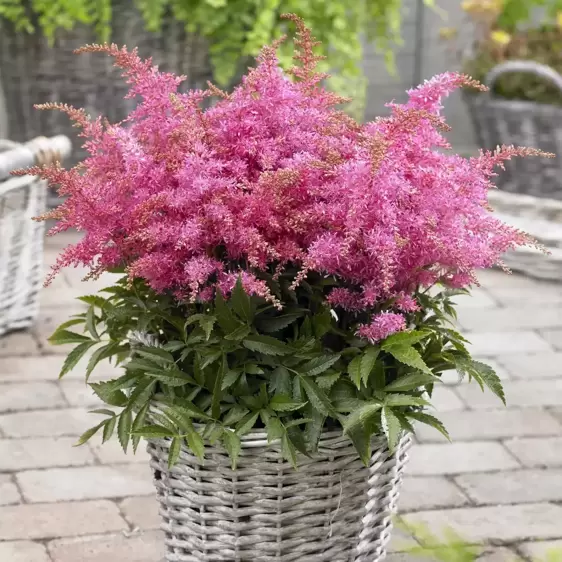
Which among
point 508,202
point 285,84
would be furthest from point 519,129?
point 285,84

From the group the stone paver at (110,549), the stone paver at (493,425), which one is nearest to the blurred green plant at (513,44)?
the stone paver at (493,425)

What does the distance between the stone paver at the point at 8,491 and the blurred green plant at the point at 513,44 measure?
278 centimetres

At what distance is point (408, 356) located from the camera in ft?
4.50

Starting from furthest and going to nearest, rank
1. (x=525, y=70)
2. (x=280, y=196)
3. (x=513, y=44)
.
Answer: (x=513, y=44), (x=525, y=70), (x=280, y=196)

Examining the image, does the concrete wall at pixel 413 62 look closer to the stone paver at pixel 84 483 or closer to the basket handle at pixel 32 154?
the basket handle at pixel 32 154

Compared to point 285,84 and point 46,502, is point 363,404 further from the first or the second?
point 46,502

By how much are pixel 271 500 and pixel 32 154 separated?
1.48 m

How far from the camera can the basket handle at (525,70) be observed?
3.89 metres

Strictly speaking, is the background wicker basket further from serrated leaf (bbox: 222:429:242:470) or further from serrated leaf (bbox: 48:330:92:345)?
serrated leaf (bbox: 222:429:242:470)

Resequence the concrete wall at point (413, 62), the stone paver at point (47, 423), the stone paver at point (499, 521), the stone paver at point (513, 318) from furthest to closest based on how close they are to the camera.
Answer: the concrete wall at point (413, 62), the stone paver at point (513, 318), the stone paver at point (47, 423), the stone paver at point (499, 521)

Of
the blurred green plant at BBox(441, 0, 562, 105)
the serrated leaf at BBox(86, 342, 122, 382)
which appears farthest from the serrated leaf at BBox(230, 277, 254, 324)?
the blurred green plant at BBox(441, 0, 562, 105)

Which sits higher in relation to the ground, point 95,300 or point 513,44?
point 95,300

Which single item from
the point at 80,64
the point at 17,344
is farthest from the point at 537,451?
the point at 80,64

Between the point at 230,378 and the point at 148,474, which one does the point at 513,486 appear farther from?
the point at 230,378
